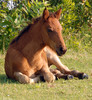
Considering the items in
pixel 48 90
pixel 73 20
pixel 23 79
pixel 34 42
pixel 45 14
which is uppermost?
pixel 45 14

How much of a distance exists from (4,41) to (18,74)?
9.05ft

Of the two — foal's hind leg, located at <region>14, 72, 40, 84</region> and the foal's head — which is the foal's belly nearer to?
foal's hind leg, located at <region>14, 72, 40, 84</region>

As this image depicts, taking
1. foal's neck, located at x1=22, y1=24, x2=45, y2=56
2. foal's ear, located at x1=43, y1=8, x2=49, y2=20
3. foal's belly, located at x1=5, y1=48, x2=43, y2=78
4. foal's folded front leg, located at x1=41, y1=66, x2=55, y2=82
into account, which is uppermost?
foal's ear, located at x1=43, y1=8, x2=49, y2=20

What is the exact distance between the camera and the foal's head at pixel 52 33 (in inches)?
228

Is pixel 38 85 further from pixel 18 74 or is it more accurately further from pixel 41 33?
pixel 41 33

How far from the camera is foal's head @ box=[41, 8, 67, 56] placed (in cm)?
580

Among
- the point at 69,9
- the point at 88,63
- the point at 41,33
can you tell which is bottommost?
the point at 88,63

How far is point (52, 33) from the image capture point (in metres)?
5.97

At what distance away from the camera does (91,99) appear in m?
4.92

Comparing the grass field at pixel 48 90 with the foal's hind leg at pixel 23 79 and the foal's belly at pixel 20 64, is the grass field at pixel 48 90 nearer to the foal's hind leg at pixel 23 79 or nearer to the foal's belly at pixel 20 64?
the foal's hind leg at pixel 23 79

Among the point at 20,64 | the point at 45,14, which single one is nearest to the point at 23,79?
the point at 20,64

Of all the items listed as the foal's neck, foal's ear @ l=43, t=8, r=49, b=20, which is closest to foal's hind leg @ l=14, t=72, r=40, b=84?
the foal's neck

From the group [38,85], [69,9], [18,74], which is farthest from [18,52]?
[69,9]

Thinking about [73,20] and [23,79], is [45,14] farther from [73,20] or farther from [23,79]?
[73,20]
